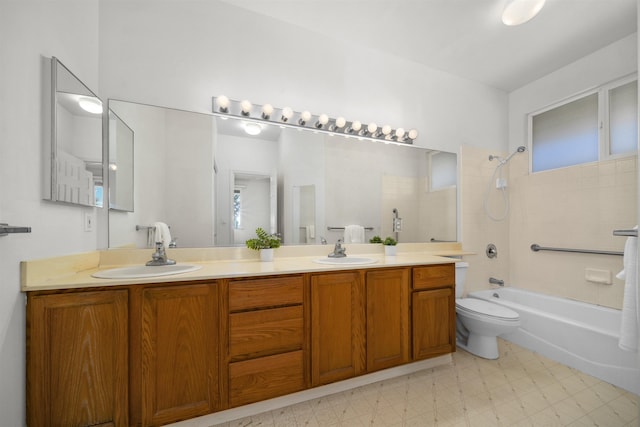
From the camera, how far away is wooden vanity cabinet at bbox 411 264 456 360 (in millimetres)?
1853

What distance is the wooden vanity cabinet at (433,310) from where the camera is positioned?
1.85 m

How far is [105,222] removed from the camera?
5.25ft

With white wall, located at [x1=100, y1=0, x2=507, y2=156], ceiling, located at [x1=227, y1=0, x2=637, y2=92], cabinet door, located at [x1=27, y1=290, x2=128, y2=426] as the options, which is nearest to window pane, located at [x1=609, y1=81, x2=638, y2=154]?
ceiling, located at [x1=227, y1=0, x2=637, y2=92]

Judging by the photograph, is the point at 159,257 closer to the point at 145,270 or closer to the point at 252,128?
the point at 145,270

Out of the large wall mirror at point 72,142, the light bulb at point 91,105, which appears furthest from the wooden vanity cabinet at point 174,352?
the light bulb at point 91,105

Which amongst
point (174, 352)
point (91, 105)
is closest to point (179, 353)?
point (174, 352)

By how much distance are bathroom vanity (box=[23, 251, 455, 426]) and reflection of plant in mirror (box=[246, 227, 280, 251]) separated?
344 mm

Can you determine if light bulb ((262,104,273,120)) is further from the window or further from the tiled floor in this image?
the window

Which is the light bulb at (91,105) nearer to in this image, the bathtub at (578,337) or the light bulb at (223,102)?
the light bulb at (223,102)

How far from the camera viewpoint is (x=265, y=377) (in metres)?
1.42

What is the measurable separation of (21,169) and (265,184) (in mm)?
1213

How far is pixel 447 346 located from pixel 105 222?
2473mm

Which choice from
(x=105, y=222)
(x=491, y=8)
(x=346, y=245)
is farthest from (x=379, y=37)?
(x=105, y=222)

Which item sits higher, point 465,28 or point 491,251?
point 465,28
